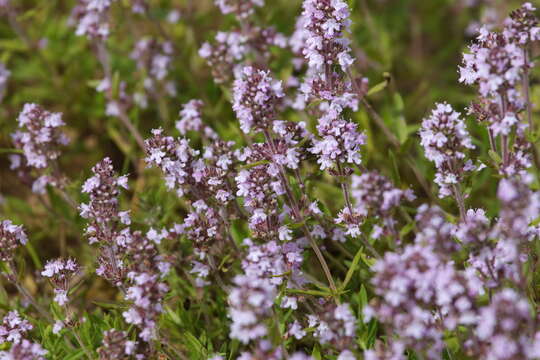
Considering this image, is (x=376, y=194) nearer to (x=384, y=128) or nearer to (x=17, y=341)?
(x=384, y=128)

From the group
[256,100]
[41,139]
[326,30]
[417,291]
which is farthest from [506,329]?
[41,139]

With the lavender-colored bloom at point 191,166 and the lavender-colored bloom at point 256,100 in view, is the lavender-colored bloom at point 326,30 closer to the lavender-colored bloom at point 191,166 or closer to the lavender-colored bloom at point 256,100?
the lavender-colored bloom at point 256,100

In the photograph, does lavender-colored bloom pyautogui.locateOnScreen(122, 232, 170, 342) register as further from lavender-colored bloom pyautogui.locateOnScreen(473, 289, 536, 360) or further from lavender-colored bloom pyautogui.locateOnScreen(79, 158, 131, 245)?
lavender-colored bloom pyautogui.locateOnScreen(473, 289, 536, 360)

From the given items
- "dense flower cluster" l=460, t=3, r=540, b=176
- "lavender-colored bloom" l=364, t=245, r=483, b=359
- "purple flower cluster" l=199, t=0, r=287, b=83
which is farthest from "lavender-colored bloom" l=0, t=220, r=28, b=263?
"dense flower cluster" l=460, t=3, r=540, b=176

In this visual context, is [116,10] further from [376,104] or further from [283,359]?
[283,359]

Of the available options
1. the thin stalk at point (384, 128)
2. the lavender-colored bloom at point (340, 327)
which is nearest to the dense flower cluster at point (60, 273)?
the lavender-colored bloom at point (340, 327)

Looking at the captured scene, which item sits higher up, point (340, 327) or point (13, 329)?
point (13, 329)
